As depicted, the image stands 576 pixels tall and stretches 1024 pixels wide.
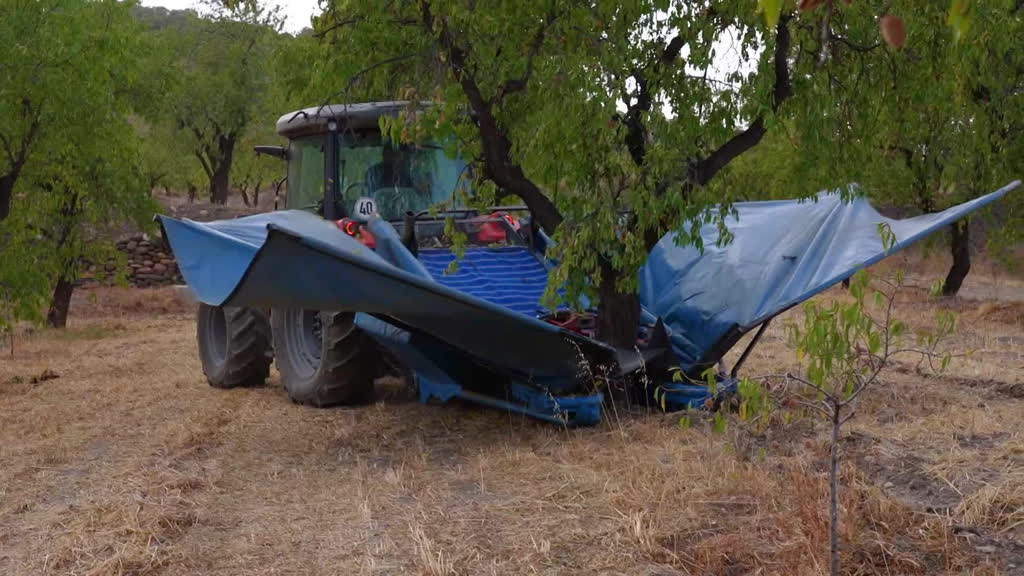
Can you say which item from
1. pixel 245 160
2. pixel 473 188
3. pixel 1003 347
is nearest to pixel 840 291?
pixel 1003 347

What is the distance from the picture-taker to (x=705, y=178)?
251 inches

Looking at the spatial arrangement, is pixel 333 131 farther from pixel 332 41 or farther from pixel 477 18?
pixel 477 18

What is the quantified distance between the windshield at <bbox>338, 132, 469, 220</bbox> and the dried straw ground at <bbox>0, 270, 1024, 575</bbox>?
1.55m

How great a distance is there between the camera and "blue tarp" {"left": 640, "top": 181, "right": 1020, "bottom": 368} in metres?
6.62

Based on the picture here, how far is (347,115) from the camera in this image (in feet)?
24.5

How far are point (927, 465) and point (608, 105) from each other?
2.52 metres

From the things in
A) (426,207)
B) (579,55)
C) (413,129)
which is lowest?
(426,207)

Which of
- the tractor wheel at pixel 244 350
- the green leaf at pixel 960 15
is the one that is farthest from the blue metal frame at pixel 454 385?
the green leaf at pixel 960 15

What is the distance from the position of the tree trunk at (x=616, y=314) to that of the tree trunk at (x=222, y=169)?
27850mm

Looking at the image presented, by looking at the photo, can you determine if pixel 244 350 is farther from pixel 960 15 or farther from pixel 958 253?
pixel 958 253

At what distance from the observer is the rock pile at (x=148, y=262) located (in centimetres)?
2389

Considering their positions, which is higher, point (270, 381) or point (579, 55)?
point (579, 55)

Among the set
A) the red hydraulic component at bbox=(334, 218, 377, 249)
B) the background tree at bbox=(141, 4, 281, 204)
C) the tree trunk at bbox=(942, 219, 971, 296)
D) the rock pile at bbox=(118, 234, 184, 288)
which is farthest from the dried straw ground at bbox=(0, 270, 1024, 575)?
the background tree at bbox=(141, 4, 281, 204)

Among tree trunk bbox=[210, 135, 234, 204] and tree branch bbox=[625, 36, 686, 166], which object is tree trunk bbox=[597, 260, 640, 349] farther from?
tree trunk bbox=[210, 135, 234, 204]
